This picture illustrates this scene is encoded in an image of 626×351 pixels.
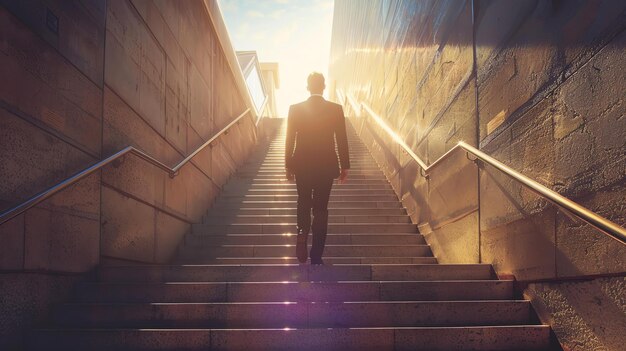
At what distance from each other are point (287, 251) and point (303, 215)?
873mm

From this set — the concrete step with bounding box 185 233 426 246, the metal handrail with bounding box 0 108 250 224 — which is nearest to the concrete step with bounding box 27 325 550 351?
the metal handrail with bounding box 0 108 250 224

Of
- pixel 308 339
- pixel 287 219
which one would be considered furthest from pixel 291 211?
pixel 308 339

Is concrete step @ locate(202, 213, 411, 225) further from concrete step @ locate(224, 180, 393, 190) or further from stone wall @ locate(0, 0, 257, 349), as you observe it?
concrete step @ locate(224, 180, 393, 190)

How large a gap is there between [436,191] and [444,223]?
37 centimetres

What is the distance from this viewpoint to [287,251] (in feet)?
13.6

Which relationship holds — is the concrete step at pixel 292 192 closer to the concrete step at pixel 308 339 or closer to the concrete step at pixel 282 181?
the concrete step at pixel 282 181

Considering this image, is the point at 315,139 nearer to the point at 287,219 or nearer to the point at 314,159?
the point at 314,159

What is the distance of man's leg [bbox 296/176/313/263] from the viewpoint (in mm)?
3334

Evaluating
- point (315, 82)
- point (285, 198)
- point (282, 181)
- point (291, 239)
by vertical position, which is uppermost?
point (315, 82)

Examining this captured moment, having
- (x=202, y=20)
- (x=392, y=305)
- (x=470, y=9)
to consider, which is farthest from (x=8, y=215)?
(x=202, y=20)

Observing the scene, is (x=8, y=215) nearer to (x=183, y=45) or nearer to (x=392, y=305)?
(x=392, y=305)

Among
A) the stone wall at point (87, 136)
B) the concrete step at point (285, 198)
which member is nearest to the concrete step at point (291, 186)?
the concrete step at point (285, 198)

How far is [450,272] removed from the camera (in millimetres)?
3111

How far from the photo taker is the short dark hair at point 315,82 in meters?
3.50
